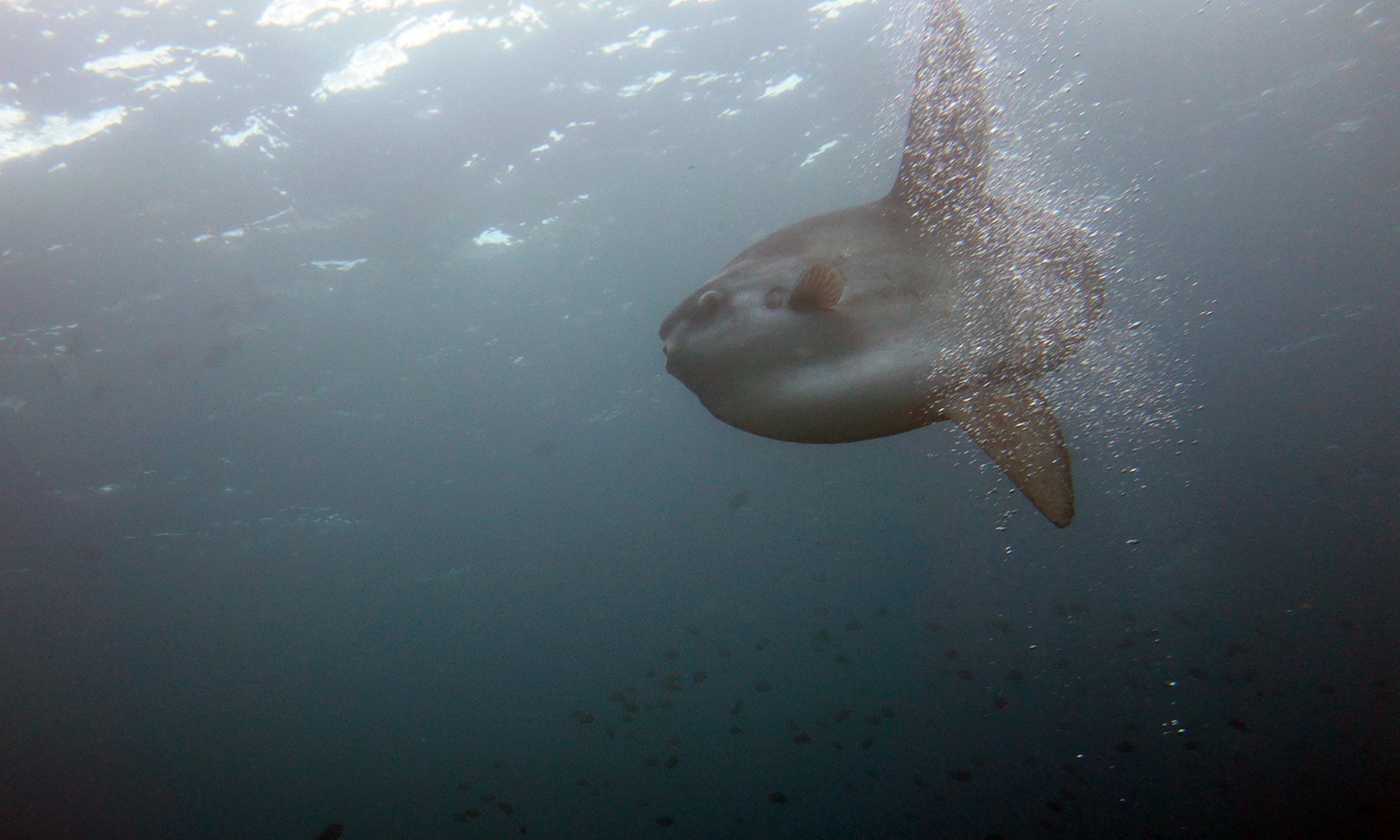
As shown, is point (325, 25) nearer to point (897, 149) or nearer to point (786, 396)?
point (897, 149)

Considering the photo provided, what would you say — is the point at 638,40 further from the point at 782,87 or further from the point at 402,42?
the point at 402,42

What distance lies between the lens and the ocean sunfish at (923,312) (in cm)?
183

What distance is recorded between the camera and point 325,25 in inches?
382

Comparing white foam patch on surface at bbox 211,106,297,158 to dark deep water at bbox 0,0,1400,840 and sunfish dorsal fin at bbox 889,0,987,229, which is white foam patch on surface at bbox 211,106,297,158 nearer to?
dark deep water at bbox 0,0,1400,840

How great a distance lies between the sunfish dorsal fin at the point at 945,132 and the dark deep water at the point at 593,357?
59.1 inches

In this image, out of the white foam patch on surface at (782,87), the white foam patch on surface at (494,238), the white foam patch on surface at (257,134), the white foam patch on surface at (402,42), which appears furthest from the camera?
the white foam patch on surface at (494,238)

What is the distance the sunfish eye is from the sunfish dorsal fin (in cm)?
67

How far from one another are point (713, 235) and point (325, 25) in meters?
7.81

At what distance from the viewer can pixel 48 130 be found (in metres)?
10.4

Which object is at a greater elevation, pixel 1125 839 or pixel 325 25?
pixel 325 25

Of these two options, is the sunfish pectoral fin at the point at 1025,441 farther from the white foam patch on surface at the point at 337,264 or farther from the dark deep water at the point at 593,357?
the white foam patch on surface at the point at 337,264

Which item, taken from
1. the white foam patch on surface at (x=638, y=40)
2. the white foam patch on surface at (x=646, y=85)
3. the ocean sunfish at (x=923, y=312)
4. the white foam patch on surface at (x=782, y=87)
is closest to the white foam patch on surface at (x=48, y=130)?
the white foam patch on surface at (x=638, y=40)

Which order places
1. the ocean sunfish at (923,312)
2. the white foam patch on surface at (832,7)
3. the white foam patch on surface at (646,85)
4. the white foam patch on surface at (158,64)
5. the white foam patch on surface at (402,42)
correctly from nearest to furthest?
the ocean sunfish at (923,312) < the white foam patch on surface at (158,64) < the white foam patch on surface at (402,42) < the white foam patch on surface at (832,7) < the white foam patch on surface at (646,85)

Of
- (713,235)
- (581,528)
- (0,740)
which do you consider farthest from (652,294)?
(0,740)
